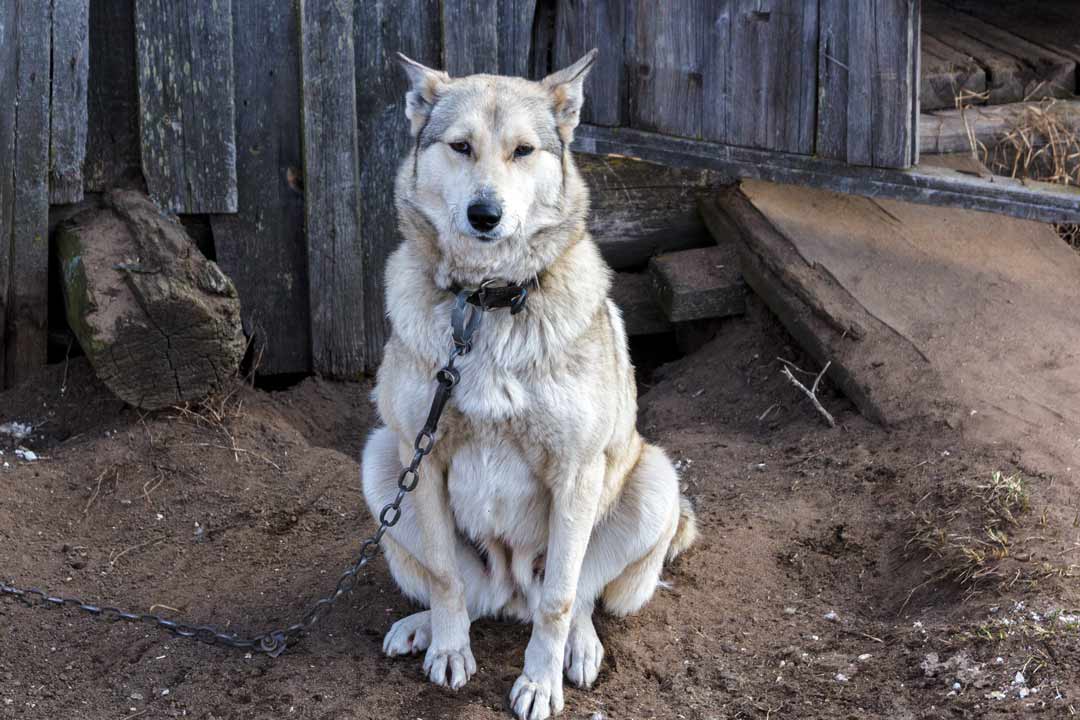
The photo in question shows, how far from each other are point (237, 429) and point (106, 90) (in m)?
1.64

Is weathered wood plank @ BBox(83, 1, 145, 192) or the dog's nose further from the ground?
weathered wood plank @ BBox(83, 1, 145, 192)

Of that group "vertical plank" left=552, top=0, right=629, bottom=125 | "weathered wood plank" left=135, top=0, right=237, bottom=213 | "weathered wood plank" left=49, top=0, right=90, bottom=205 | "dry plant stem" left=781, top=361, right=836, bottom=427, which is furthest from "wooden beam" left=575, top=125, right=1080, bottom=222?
"weathered wood plank" left=49, top=0, right=90, bottom=205

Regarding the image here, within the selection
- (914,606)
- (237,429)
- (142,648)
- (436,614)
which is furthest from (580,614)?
(237,429)

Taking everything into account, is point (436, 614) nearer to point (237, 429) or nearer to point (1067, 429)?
point (237, 429)

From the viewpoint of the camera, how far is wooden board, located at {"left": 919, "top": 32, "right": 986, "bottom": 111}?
6.59 m

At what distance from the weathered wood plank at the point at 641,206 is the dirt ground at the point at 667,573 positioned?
0.94 m

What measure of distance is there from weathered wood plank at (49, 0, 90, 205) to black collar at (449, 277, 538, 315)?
2493mm

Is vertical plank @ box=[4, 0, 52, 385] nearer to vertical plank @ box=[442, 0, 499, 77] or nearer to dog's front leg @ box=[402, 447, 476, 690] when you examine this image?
vertical plank @ box=[442, 0, 499, 77]

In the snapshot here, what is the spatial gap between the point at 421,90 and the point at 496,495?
1.30m

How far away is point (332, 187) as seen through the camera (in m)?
5.63

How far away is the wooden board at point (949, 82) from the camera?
6590 millimetres

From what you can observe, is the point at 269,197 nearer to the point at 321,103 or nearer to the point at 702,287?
the point at 321,103

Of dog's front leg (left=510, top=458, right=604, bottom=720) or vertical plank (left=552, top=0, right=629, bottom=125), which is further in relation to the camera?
vertical plank (left=552, top=0, right=629, bottom=125)

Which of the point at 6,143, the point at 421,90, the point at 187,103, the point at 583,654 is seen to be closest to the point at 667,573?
the point at 583,654
